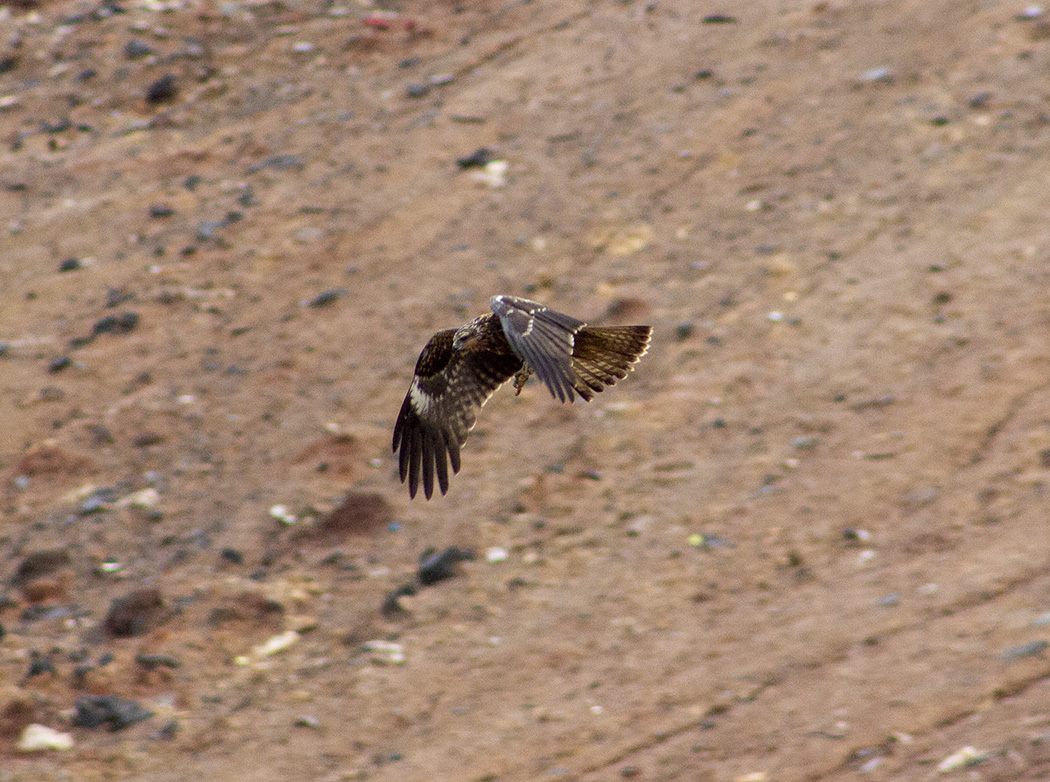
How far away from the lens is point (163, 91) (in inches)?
484

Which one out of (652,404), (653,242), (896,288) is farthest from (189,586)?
(896,288)

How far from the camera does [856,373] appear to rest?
8625 millimetres

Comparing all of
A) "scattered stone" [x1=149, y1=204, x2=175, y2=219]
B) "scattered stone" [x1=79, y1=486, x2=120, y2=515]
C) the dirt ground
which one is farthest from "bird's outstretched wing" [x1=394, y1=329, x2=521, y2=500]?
"scattered stone" [x1=149, y1=204, x2=175, y2=219]

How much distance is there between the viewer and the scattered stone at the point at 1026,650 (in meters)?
6.12

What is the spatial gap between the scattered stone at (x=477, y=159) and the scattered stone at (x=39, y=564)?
4214 millimetres

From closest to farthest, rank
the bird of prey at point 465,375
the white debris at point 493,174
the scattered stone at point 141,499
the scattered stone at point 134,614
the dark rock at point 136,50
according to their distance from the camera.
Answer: the bird of prey at point 465,375 < the scattered stone at point 134,614 < the scattered stone at point 141,499 < the white debris at point 493,174 < the dark rock at point 136,50

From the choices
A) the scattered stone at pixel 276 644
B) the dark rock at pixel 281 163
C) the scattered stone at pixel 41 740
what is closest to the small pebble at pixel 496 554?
the scattered stone at pixel 276 644

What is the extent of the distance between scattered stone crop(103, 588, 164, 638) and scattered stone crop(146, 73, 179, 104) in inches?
224

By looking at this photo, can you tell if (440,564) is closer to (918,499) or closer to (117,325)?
(918,499)

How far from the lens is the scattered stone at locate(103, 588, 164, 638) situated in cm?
781

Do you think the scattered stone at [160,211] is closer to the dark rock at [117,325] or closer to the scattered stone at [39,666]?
the dark rock at [117,325]

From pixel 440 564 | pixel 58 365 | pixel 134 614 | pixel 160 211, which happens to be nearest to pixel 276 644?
pixel 134 614

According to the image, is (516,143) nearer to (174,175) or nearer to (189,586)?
(174,175)

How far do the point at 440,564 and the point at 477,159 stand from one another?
4.06m
